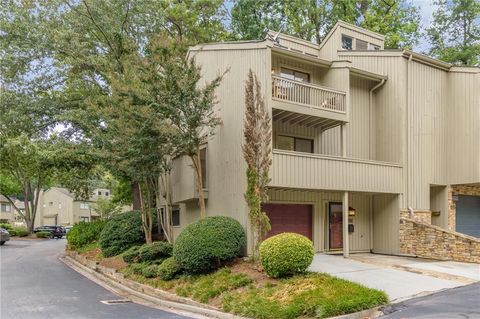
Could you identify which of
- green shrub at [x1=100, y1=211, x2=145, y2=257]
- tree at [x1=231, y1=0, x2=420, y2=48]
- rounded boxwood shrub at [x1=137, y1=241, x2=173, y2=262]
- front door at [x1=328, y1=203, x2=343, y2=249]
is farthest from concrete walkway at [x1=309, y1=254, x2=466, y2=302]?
tree at [x1=231, y1=0, x2=420, y2=48]

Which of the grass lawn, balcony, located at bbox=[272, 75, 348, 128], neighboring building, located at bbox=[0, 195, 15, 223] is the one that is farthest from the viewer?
neighboring building, located at bbox=[0, 195, 15, 223]

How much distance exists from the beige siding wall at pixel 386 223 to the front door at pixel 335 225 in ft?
5.21

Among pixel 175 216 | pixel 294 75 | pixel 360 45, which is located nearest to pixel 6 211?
pixel 175 216

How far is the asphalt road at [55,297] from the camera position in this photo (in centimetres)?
1023

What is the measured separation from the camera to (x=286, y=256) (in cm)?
1079

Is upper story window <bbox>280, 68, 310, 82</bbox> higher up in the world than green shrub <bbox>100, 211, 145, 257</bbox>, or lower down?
higher up

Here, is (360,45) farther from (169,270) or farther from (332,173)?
(169,270)

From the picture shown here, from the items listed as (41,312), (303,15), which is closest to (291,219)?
(41,312)

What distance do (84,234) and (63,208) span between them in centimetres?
4821

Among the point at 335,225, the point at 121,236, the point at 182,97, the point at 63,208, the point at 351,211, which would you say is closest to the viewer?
the point at 182,97

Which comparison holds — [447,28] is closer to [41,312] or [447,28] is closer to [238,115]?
[238,115]

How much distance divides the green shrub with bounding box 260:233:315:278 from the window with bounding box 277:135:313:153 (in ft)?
22.2

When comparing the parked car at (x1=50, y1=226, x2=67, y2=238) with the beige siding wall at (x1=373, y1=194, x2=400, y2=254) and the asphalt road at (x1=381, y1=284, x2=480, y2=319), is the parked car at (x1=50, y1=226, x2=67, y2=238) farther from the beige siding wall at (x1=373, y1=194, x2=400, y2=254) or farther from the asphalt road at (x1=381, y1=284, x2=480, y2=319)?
the asphalt road at (x1=381, y1=284, x2=480, y2=319)

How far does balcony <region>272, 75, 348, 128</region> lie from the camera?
1520cm
